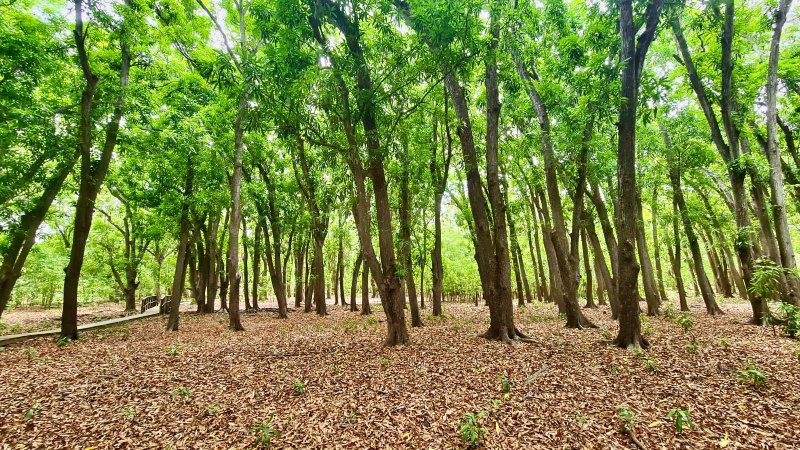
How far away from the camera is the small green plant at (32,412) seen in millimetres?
5038

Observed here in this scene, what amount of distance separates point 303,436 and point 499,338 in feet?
19.4

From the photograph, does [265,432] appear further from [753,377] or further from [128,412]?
[753,377]

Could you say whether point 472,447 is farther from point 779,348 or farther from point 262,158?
point 262,158

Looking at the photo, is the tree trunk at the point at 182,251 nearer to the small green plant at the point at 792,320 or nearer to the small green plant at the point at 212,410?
the small green plant at the point at 212,410

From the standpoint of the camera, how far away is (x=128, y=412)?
5215 mm

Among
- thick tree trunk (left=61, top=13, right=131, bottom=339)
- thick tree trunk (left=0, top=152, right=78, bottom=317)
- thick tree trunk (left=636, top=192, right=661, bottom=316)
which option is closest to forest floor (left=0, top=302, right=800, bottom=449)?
thick tree trunk (left=61, top=13, right=131, bottom=339)

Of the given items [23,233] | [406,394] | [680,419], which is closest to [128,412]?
[406,394]

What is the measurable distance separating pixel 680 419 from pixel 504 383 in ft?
7.40

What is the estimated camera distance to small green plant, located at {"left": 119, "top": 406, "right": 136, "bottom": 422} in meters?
5.08

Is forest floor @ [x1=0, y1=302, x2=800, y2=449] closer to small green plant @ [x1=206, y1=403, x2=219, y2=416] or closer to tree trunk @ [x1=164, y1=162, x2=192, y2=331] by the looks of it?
small green plant @ [x1=206, y1=403, x2=219, y2=416]

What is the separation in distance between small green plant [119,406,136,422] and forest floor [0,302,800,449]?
0.03m

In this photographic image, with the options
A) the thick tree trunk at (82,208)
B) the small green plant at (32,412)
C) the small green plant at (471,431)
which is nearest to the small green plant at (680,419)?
the small green plant at (471,431)

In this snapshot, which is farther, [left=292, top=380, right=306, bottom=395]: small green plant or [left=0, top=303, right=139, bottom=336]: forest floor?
[left=0, top=303, right=139, bottom=336]: forest floor

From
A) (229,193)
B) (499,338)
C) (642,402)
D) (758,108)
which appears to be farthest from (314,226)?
(758,108)
